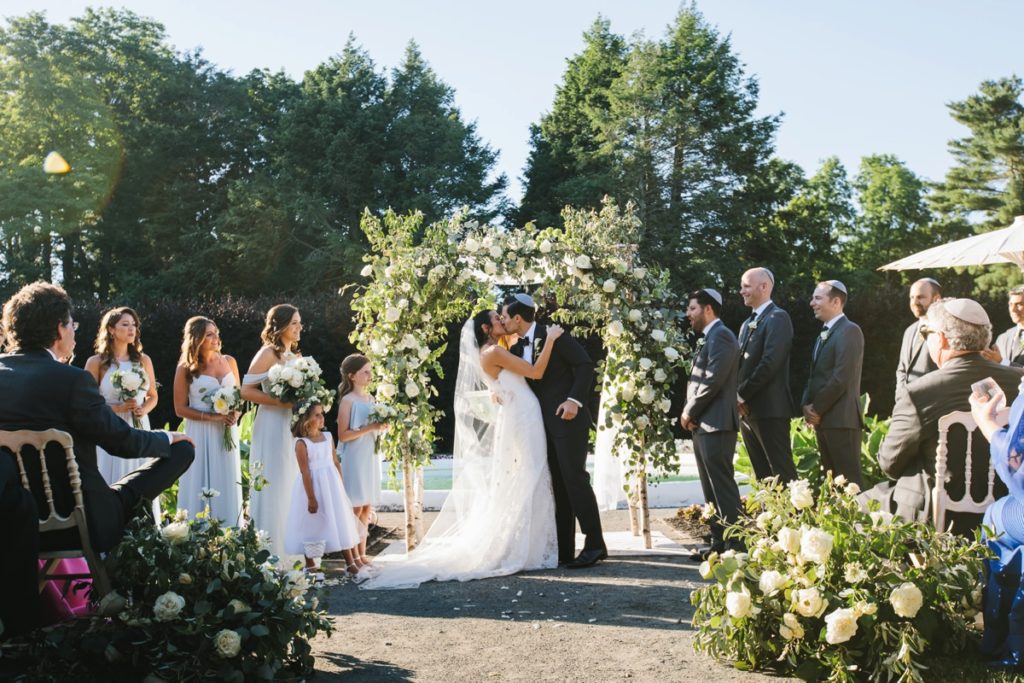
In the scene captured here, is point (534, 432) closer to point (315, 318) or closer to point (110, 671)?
point (110, 671)

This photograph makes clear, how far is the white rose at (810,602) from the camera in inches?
164

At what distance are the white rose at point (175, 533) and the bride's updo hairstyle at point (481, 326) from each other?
3.56m

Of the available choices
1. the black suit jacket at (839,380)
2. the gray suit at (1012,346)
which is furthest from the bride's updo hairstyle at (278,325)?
the gray suit at (1012,346)

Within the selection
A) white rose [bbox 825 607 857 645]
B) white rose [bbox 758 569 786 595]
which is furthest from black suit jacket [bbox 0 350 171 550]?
white rose [bbox 825 607 857 645]

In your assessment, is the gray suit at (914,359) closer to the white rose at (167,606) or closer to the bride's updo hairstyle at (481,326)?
the bride's updo hairstyle at (481,326)

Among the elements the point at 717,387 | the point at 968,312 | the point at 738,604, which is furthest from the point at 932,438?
the point at 717,387

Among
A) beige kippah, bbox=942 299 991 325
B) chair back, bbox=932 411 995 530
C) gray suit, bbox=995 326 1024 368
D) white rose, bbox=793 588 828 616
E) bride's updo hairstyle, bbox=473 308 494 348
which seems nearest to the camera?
white rose, bbox=793 588 828 616

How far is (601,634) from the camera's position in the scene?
5406 mm

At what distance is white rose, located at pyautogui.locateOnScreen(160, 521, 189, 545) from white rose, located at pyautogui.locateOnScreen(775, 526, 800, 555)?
269 cm

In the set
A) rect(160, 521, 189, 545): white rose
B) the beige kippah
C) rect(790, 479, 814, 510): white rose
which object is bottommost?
Answer: rect(160, 521, 189, 545): white rose

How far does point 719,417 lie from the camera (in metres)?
7.32

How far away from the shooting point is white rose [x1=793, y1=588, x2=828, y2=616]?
4.16 meters

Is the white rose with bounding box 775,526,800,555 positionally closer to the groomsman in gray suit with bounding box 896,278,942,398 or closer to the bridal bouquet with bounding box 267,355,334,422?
the bridal bouquet with bounding box 267,355,334,422

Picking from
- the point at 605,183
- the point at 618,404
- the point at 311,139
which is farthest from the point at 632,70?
the point at 618,404
